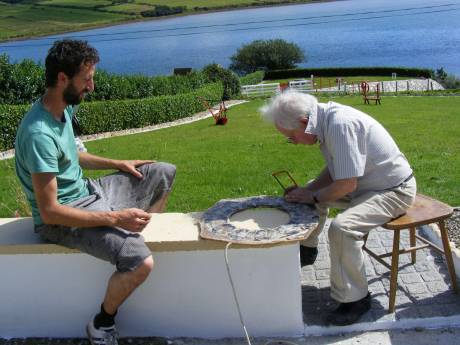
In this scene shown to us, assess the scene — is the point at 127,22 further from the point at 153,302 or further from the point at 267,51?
the point at 153,302

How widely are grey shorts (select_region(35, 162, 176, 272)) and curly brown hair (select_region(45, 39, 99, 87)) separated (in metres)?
0.75

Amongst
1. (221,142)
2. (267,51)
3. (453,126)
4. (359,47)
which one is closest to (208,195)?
(221,142)

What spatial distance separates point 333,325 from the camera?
3295 millimetres

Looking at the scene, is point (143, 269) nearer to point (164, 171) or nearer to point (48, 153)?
point (48, 153)

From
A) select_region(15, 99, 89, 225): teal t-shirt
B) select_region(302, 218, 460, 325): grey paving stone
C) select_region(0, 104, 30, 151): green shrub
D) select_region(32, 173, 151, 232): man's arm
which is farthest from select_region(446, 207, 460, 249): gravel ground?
select_region(0, 104, 30, 151): green shrub

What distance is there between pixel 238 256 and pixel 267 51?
5351 cm

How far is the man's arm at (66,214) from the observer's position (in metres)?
2.88

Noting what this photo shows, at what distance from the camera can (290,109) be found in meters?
3.29

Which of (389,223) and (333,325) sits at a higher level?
(389,223)

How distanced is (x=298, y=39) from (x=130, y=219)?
108 m

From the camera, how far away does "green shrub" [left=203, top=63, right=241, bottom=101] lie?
2846cm

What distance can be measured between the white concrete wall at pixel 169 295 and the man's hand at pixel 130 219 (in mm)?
292

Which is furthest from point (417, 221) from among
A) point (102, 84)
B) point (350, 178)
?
point (102, 84)

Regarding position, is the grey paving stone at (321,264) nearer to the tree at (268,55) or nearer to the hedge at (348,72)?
the hedge at (348,72)
